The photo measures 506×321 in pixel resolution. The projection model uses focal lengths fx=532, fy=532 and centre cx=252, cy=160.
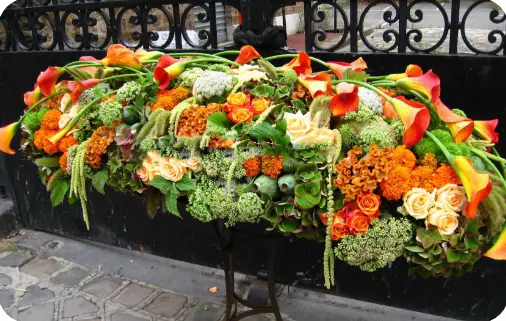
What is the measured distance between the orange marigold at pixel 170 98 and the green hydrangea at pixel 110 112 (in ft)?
0.43

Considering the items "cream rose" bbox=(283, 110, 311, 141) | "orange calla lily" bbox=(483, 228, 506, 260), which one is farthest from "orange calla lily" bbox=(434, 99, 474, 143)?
"cream rose" bbox=(283, 110, 311, 141)

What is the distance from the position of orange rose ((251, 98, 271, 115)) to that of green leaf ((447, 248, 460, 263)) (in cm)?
76

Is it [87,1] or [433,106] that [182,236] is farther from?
[433,106]

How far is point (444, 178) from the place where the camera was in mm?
1599

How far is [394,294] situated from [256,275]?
931 mm

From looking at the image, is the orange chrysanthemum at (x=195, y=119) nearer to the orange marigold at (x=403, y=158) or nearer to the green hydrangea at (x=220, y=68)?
the green hydrangea at (x=220, y=68)

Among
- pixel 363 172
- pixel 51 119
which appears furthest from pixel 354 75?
pixel 51 119

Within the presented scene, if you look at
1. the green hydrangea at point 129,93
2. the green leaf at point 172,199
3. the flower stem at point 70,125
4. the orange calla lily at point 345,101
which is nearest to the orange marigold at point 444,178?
the orange calla lily at point 345,101

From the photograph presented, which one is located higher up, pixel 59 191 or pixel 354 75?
pixel 354 75

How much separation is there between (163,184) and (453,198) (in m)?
0.95

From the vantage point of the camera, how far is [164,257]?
4.02 metres

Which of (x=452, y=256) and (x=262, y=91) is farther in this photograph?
(x=262, y=91)

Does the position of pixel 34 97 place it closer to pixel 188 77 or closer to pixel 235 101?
pixel 188 77

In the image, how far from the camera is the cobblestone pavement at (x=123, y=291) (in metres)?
3.31
